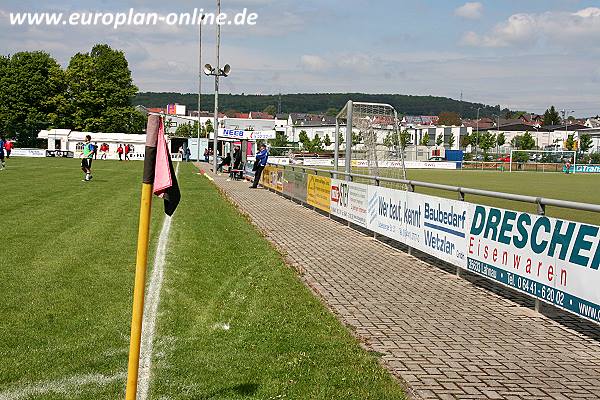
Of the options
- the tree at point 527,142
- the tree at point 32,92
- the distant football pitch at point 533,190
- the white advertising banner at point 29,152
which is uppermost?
the tree at point 32,92

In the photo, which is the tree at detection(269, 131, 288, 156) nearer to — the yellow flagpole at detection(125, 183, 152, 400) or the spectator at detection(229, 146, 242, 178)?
the spectator at detection(229, 146, 242, 178)

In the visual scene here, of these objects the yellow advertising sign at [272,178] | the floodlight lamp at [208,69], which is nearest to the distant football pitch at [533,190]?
the yellow advertising sign at [272,178]

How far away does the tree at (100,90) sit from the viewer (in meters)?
91.1

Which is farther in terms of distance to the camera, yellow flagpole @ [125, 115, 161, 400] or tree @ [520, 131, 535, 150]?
tree @ [520, 131, 535, 150]

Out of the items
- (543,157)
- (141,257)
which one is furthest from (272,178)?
(543,157)

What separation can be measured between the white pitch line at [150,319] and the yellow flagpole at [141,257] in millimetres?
705

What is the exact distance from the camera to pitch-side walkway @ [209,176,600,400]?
226 inches

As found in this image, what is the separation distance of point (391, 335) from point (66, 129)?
284ft

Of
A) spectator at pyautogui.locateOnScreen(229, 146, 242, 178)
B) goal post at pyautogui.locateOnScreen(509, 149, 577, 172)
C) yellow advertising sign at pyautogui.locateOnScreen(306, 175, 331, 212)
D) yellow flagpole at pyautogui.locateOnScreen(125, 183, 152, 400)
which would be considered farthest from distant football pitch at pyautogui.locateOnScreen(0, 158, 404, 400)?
goal post at pyautogui.locateOnScreen(509, 149, 577, 172)

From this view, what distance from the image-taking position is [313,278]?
33.9ft

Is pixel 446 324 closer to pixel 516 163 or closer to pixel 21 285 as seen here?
pixel 21 285

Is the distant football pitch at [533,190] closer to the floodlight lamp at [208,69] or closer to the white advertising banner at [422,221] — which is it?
the white advertising banner at [422,221]

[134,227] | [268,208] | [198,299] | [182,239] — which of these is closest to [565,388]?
[198,299]

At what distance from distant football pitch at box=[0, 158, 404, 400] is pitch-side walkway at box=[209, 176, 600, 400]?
1.13 ft
